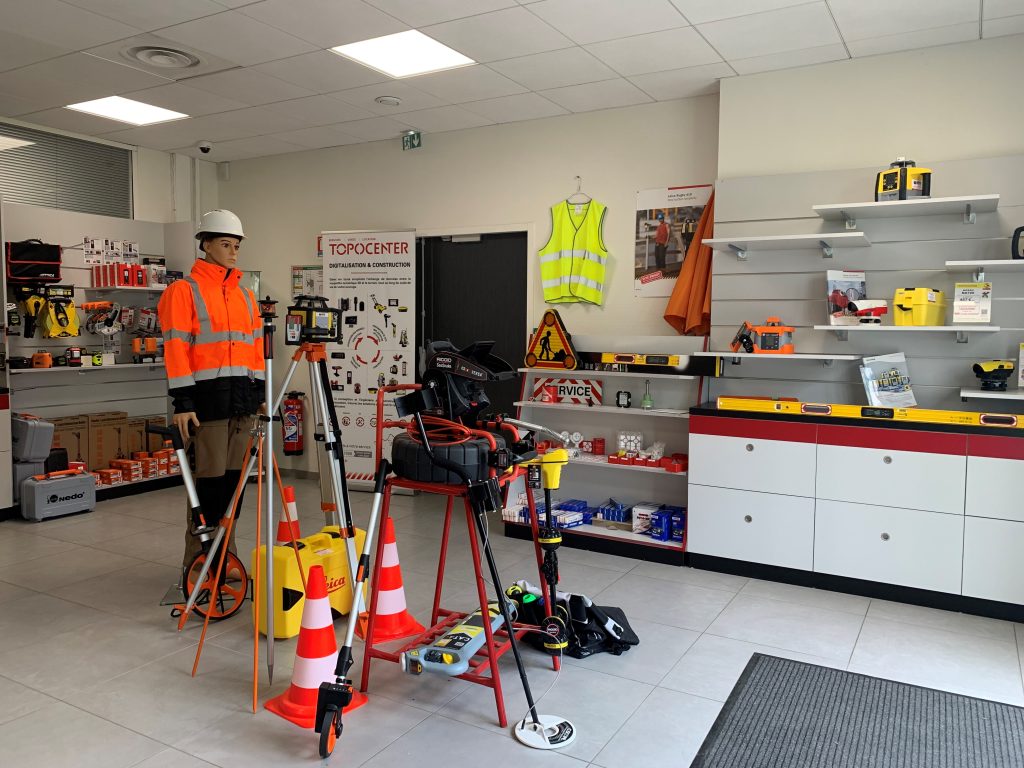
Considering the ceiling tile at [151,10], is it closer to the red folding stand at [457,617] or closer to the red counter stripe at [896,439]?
the red folding stand at [457,617]

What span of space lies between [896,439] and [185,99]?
5106mm

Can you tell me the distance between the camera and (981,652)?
3428 millimetres

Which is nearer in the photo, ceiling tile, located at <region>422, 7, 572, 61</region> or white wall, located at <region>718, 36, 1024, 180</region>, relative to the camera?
ceiling tile, located at <region>422, 7, 572, 61</region>

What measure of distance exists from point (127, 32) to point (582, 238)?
308 cm

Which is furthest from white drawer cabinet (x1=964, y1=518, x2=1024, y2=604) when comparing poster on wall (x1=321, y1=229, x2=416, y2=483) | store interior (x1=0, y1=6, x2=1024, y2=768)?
poster on wall (x1=321, y1=229, x2=416, y2=483)

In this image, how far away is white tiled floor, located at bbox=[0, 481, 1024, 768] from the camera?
262 centimetres

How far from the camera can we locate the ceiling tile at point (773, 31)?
375cm

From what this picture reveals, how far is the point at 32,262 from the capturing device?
5645 millimetres

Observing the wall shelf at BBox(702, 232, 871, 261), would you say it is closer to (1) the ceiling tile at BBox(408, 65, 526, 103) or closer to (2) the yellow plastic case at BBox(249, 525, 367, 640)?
(1) the ceiling tile at BBox(408, 65, 526, 103)

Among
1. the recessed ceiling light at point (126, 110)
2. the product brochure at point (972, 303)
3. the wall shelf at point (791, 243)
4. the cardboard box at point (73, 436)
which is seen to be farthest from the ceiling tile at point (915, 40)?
the cardboard box at point (73, 436)

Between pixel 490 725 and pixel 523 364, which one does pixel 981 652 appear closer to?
pixel 490 725

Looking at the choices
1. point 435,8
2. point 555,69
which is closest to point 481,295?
point 555,69

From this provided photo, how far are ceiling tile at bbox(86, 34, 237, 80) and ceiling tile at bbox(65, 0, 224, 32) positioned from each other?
0.84ft

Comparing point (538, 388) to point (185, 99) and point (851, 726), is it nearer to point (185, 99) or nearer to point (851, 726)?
point (851, 726)
